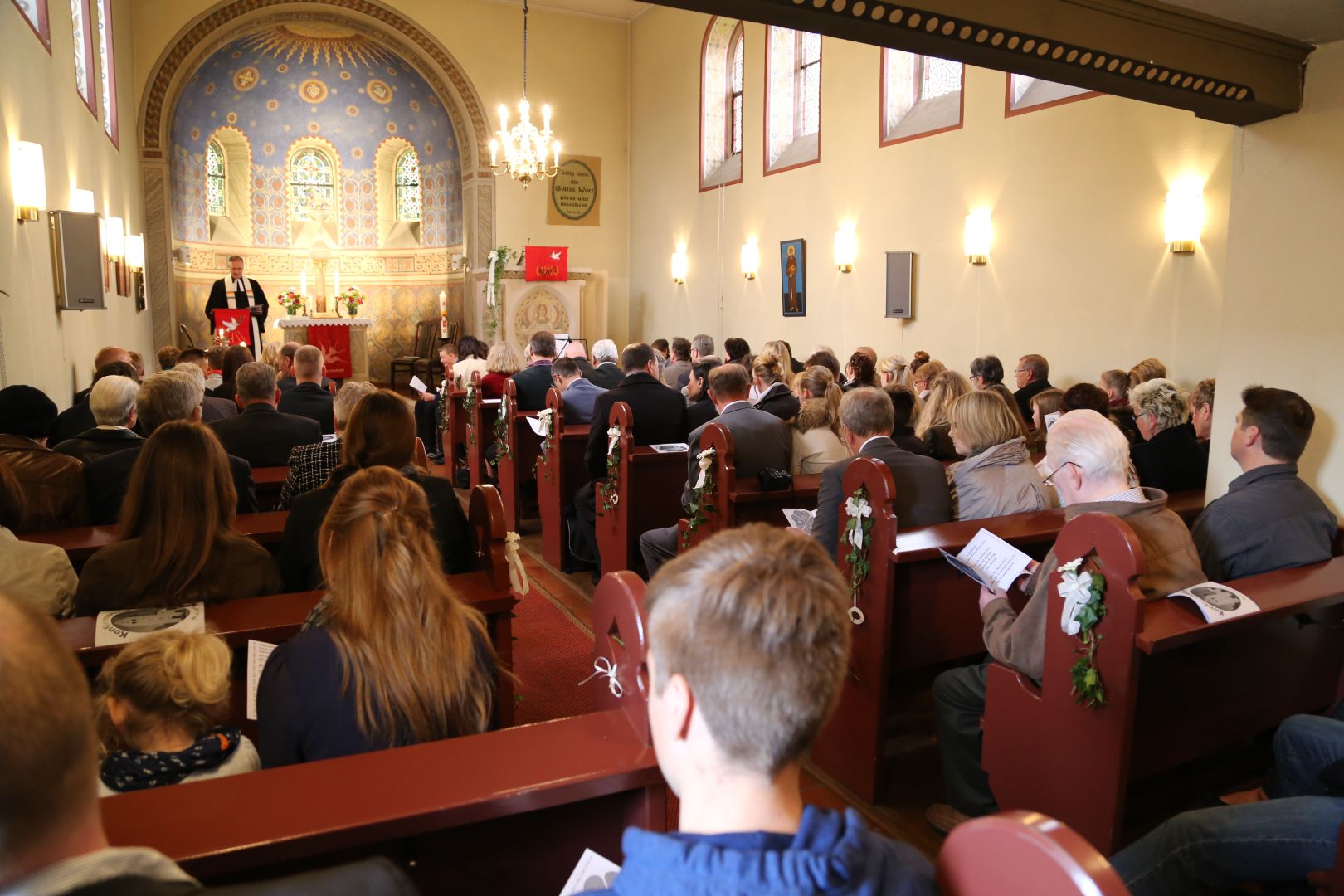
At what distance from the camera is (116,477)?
11.7ft

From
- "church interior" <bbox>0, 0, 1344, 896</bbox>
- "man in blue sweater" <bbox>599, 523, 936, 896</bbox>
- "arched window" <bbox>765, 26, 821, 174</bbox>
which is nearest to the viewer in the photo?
"man in blue sweater" <bbox>599, 523, 936, 896</bbox>

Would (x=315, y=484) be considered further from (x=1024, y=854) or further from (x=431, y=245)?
(x=431, y=245)

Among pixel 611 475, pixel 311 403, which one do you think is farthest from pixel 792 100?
pixel 311 403

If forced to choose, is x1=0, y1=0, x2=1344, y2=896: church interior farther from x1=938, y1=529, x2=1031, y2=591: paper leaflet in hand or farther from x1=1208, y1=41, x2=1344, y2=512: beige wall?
x1=938, y1=529, x2=1031, y2=591: paper leaflet in hand

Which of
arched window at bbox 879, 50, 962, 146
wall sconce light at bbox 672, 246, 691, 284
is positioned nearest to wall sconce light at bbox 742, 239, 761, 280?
wall sconce light at bbox 672, 246, 691, 284

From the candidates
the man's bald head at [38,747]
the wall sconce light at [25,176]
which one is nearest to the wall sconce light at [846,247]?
the wall sconce light at [25,176]

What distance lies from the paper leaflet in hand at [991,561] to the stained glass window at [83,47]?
7745mm

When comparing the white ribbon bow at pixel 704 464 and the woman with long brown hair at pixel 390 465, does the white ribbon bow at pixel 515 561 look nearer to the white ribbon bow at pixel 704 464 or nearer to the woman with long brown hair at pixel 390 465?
the woman with long brown hair at pixel 390 465

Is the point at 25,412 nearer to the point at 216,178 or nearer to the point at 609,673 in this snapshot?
the point at 609,673

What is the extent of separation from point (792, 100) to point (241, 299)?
303 inches

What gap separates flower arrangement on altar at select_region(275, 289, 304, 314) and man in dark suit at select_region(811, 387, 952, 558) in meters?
12.0

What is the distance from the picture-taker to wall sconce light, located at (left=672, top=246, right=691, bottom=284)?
13.6 metres

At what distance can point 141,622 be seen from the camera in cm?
228

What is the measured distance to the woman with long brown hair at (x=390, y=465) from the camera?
291 centimetres
